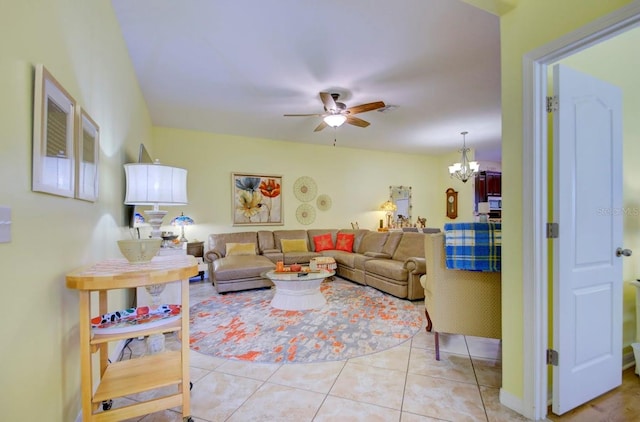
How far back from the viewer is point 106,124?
81.3 inches

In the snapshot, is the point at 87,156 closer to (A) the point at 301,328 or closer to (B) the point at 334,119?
(A) the point at 301,328

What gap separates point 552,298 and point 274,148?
5169 millimetres

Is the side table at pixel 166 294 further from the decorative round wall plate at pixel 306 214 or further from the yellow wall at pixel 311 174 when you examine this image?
the decorative round wall plate at pixel 306 214

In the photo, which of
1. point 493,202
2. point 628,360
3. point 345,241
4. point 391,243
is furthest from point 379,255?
Result: point 493,202

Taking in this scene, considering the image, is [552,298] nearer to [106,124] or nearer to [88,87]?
[88,87]

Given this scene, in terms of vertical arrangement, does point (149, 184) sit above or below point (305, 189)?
below

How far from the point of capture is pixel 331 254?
5492 mm

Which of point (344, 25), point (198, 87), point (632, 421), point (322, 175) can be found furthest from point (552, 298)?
point (322, 175)

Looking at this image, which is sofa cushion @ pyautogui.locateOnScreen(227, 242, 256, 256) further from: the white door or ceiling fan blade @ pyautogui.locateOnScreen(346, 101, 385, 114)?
the white door

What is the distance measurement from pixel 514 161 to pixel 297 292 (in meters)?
2.65

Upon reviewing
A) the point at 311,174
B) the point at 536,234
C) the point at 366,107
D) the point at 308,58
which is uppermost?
the point at 308,58

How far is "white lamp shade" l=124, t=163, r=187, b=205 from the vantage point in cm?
210

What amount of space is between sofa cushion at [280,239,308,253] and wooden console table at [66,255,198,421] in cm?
382

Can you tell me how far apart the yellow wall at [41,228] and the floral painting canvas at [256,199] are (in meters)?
3.69
